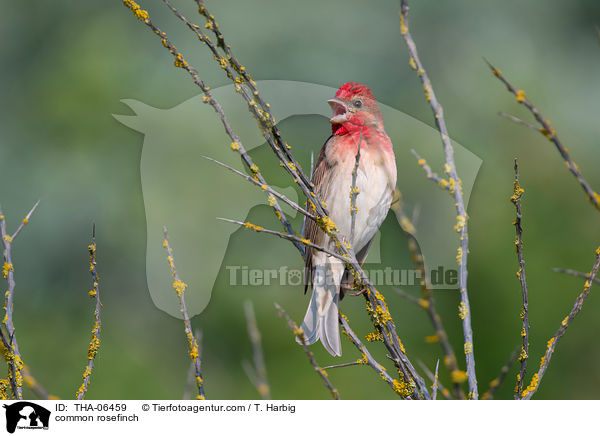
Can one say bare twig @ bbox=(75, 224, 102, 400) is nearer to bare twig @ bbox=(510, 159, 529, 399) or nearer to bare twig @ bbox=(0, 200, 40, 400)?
bare twig @ bbox=(0, 200, 40, 400)

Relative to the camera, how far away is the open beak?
3.17 meters

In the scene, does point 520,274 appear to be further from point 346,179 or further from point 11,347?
point 11,347

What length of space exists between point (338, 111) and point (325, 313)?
3.49 ft

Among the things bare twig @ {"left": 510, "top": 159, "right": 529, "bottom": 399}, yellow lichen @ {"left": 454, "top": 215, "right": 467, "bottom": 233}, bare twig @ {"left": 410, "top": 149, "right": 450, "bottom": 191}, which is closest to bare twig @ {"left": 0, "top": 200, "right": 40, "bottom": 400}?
bare twig @ {"left": 410, "top": 149, "right": 450, "bottom": 191}

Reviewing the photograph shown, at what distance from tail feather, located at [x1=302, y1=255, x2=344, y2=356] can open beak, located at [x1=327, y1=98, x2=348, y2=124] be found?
739mm

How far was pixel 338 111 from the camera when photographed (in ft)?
10.7

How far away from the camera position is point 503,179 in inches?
224

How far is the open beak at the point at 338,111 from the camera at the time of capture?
3168 mm

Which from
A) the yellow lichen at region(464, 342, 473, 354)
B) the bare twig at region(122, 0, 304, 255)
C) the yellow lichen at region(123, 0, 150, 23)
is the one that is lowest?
the yellow lichen at region(464, 342, 473, 354)

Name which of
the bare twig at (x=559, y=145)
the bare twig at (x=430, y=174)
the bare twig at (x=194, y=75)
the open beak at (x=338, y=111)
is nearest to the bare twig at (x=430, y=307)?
the bare twig at (x=430, y=174)

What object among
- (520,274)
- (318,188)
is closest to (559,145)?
(520,274)

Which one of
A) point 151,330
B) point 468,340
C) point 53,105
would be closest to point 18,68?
point 53,105

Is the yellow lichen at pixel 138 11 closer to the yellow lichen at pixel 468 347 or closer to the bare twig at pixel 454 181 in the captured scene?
the bare twig at pixel 454 181

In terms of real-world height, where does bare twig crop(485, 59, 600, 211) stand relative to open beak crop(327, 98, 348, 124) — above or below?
below
